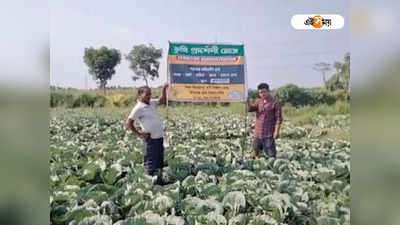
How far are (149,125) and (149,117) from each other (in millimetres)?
58

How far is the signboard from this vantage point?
379 centimetres

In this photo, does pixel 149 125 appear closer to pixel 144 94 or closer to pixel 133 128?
pixel 133 128

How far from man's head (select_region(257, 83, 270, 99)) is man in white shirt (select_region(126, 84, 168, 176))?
0.67m

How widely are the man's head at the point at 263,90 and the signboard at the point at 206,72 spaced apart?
0.11 meters

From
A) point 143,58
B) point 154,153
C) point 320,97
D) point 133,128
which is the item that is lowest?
point 154,153

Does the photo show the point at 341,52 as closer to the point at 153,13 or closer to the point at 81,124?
the point at 153,13

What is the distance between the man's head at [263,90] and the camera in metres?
3.85

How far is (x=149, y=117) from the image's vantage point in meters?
3.88

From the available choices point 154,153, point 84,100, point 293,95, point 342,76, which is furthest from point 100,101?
point 342,76

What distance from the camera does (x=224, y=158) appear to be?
391 cm

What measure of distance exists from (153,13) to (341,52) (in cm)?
133

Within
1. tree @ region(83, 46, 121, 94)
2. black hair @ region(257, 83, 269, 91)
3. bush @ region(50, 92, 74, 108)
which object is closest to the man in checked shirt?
black hair @ region(257, 83, 269, 91)
